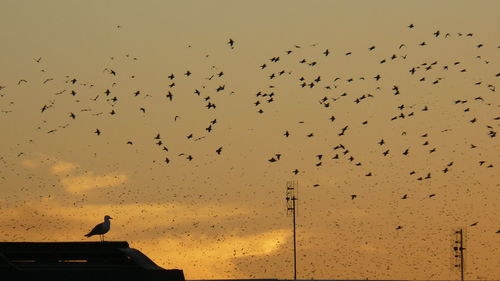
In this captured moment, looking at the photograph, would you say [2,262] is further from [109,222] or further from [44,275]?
[109,222]

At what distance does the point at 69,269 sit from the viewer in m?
71.2

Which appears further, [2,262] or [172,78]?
[172,78]

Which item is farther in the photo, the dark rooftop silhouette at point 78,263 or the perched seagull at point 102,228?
the perched seagull at point 102,228

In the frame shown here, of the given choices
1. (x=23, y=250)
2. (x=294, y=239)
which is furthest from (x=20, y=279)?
(x=294, y=239)

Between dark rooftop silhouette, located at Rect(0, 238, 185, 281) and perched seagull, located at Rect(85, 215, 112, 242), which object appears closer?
dark rooftop silhouette, located at Rect(0, 238, 185, 281)

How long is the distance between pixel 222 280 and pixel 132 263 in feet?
79.3

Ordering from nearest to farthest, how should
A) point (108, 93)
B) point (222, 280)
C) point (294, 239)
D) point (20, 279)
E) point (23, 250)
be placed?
point (20, 279) < point (23, 250) < point (108, 93) < point (222, 280) < point (294, 239)

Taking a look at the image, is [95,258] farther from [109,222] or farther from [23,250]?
[109,222]

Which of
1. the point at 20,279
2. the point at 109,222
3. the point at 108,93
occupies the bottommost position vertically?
the point at 20,279

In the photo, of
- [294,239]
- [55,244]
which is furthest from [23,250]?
[294,239]

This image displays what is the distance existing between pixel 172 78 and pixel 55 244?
18860 millimetres

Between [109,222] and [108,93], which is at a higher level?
[108,93]

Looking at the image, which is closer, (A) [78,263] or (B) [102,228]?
(A) [78,263]

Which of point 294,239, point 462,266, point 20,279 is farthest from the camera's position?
point 462,266
